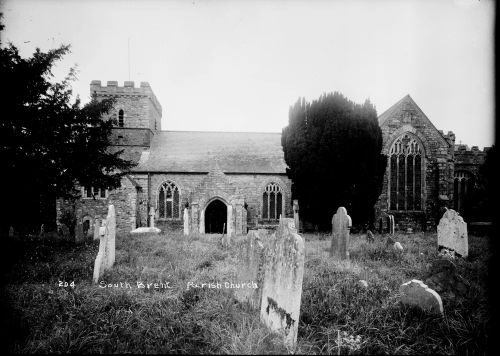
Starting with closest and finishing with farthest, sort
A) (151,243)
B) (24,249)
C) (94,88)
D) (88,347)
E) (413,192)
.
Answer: (88,347) → (24,249) → (151,243) → (413,192) → (94,88)

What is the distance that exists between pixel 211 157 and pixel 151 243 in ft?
37.0

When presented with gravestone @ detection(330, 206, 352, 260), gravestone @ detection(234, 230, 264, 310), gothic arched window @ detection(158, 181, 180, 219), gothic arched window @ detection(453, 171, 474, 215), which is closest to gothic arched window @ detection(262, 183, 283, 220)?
gothic arched window @ detection(158, 181, 180, 219)

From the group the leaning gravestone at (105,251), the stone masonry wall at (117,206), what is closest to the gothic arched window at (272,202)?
the stone masonry wall at (117,206)

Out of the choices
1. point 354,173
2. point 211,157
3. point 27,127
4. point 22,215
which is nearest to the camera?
A: point 27,127

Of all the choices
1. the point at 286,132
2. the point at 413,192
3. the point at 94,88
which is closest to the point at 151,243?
the point at 286,132

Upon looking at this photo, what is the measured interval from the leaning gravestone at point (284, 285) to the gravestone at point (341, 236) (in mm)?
4121

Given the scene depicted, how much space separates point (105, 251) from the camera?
5.82 m

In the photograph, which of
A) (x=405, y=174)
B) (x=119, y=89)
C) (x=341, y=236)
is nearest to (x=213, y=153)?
(x=119, y=89)

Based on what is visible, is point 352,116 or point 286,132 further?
point 286,132

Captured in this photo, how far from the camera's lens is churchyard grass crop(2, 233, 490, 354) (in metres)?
2.86

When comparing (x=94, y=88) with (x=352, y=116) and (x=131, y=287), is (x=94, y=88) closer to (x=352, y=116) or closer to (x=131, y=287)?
(x=352, y=116)

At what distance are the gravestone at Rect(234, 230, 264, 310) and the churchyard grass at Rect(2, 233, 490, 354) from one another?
193 mm

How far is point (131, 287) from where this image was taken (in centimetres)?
450

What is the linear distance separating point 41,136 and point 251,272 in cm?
608
